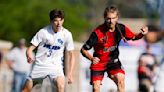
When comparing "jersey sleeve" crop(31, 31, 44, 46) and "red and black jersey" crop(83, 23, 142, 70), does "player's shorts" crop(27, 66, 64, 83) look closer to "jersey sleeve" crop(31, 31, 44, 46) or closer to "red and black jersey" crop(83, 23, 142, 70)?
"jersey sleeve" crop(31, 31, 44, 46)

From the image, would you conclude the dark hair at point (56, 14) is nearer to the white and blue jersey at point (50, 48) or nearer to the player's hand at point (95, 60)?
the white and blue jersey at point (50, 48)

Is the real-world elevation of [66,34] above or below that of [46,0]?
below

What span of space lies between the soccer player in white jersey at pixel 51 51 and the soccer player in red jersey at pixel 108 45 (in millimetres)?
421

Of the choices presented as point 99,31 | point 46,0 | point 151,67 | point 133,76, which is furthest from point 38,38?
point 46,0

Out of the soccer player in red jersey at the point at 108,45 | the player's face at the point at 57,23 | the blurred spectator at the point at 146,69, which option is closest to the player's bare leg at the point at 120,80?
the soccer player in red jersey at the point at 108,45

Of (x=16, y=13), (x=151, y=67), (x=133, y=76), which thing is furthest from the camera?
(x=16, y=13)

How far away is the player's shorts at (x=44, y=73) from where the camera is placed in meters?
16.1

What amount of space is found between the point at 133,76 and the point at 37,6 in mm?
39474

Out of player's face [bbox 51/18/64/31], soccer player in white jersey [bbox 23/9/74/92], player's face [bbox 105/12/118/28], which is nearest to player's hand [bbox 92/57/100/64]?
soccer player in white jersey [bbox 23/9/74/92]

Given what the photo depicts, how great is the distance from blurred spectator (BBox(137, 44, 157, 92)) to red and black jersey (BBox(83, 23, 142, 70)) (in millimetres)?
6699

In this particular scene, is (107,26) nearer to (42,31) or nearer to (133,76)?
(42,31)

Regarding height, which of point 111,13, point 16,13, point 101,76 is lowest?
point 101,76

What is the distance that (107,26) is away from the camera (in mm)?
15602

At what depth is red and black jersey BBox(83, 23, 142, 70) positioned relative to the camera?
15.6 meters
